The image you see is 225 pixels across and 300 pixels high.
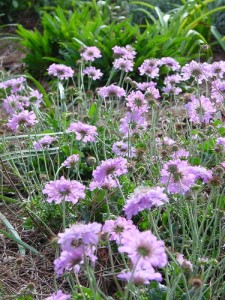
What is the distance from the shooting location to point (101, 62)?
404 cm

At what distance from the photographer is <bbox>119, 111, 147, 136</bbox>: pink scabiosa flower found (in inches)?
86.7

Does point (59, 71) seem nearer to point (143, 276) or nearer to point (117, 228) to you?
point (117, 228)

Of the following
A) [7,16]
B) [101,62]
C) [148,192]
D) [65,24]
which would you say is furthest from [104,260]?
[7,16]

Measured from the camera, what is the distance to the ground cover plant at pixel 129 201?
1317 mm

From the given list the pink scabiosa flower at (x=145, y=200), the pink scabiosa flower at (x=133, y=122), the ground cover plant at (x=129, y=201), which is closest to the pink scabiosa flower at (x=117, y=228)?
the ground cover plant at (x=129, y=201)

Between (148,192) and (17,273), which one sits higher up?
(148,192)

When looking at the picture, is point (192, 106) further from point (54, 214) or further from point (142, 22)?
point (142, 22)

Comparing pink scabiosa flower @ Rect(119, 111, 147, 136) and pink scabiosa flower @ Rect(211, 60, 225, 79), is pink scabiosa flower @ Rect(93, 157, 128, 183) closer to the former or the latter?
pink scabiosa flower @ Rect(119, 111, 147, 136)

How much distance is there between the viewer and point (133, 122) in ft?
7.38

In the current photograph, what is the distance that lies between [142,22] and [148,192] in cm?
390

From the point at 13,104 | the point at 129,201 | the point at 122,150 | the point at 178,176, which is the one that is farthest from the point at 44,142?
the point at 129,201

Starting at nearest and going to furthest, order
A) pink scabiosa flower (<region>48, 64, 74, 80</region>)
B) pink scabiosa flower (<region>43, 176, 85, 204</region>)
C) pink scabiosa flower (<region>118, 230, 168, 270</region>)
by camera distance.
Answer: pink scabiosa flower (<region>118, 230, 168, 270</region>) → pink scabiosa flower (<region>43, 176, 85, 204</region>) → pink scabiosa flower (<region>48, 64, 74, 80</region>)

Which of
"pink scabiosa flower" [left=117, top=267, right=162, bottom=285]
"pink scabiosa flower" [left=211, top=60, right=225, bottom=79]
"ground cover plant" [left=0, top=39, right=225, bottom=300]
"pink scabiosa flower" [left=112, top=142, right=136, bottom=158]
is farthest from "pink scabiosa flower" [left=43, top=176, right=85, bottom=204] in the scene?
"pink scabiosa flower" [left=211, top=60, right=225, bottom=79]

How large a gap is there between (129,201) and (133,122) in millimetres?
925
